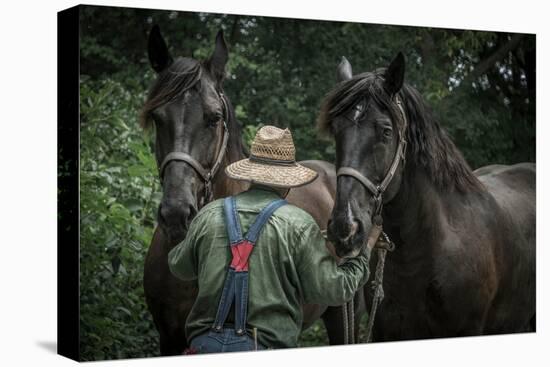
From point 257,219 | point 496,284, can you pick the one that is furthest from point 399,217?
point 257,219

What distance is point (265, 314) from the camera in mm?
3949

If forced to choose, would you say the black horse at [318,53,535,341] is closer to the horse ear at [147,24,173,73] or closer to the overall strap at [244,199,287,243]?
the overall strap at [244,199,287,243]

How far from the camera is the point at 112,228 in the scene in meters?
5.28

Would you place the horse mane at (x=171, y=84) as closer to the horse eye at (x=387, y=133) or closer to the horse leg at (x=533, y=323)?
the horse eye at (x=387, y=133)

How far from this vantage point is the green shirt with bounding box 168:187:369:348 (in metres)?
3.94

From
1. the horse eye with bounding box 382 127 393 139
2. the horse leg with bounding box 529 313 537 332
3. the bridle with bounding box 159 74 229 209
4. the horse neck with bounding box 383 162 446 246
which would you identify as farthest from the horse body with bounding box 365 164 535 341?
the bridle with bounding box 159 74 229 209

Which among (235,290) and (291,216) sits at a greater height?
(291,216)

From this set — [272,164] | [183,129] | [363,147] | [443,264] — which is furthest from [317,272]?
[443,264]

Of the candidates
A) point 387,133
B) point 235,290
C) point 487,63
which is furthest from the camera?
point 487,63

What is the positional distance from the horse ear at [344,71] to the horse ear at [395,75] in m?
0.44

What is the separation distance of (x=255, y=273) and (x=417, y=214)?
4.92 feet

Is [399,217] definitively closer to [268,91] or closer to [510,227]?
[510,227]

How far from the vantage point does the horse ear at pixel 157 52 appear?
197 inches

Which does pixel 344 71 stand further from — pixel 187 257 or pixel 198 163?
pixel 187 257
